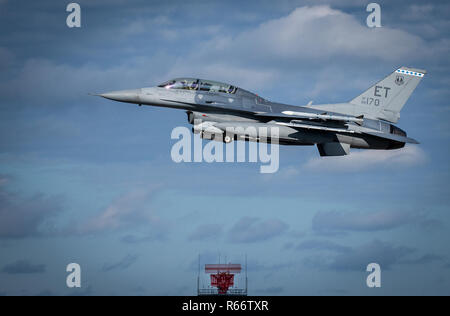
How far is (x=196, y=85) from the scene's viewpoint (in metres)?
40.2

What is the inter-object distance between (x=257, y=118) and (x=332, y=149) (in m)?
5.75

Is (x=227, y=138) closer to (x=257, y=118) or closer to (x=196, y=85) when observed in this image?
(x=257, y=118)

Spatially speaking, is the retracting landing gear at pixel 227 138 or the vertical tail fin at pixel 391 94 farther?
the vertical tail fin at pixel 391 94

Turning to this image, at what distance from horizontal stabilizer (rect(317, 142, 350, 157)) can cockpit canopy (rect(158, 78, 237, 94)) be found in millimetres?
7275

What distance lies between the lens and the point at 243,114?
40.2 metres

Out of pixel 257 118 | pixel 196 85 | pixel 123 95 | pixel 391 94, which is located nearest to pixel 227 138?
pixel 257 118

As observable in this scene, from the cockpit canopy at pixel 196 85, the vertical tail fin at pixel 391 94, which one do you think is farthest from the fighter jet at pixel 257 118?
the vertical tail fin at pixel 391 94

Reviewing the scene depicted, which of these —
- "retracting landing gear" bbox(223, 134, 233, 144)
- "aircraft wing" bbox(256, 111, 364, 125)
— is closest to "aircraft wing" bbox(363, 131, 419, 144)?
"aircraft wing" bbox(256, 111, 364, 125)

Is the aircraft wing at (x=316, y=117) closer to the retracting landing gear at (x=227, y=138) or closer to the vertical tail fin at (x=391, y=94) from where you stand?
the retracting landing gear at (x=227, y=138)

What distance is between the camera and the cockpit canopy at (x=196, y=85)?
4006 centimetres

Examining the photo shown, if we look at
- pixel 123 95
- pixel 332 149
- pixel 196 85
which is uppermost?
pixel 196 85
